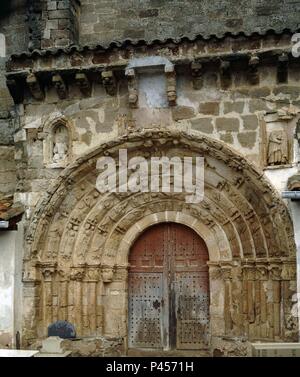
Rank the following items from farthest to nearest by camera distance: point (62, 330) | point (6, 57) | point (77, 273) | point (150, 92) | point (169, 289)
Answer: point (6, 57) → point (169, 289) → point (77, 273) → point (150, 92) → point (62, 330)

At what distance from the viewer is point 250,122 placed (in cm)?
802

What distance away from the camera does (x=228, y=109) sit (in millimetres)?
8117

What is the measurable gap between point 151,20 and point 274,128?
11.0 ft

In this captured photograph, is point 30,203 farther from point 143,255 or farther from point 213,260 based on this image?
point 213,260

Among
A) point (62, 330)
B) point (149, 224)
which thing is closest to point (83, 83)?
point (149, 224)

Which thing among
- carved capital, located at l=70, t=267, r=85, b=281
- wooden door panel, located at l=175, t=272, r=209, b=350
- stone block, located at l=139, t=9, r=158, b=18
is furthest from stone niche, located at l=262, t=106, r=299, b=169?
stone block, located at l=139, t=9, r=158, b=18

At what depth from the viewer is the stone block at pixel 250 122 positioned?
26.2 ft

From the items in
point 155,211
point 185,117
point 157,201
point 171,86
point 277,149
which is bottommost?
point 155,211

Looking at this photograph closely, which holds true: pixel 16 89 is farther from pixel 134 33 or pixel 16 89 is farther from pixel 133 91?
pixel 134 33

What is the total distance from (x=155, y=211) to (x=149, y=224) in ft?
0.70

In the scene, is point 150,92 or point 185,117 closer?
point 185,117

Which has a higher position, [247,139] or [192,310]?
[247,139]

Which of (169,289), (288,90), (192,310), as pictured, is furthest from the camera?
(169,289)

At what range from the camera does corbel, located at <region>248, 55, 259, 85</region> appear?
7.73 meters
